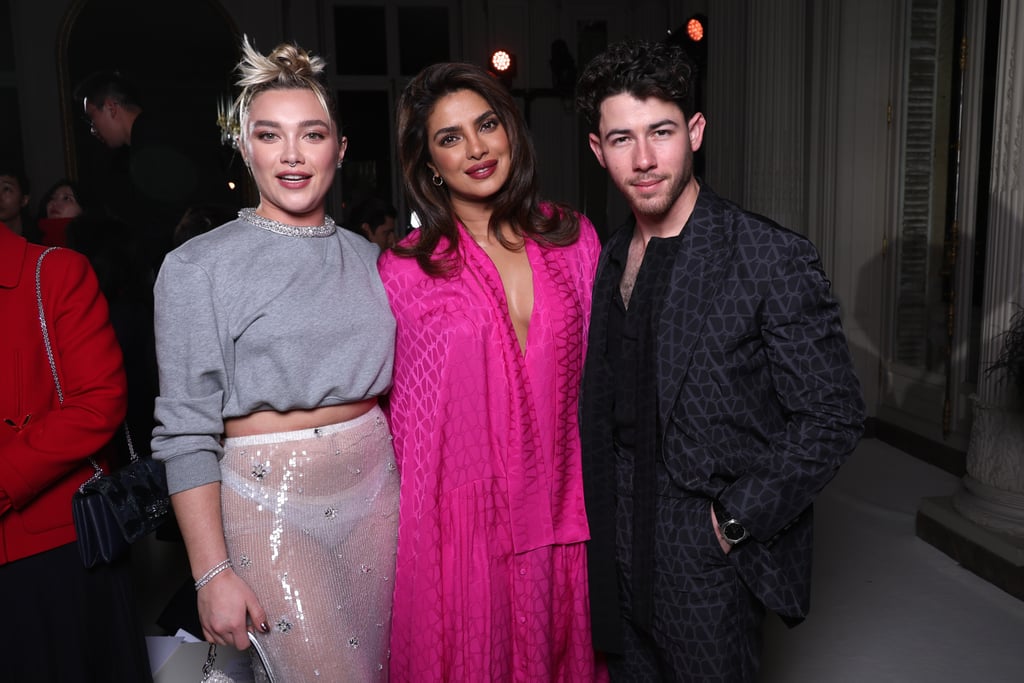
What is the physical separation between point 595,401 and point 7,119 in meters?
8.82

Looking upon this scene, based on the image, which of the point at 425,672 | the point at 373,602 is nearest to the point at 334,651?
the point at 373,602

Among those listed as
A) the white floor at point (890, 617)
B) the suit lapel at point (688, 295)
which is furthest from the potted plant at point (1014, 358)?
the suit lapel at point (688, 295)

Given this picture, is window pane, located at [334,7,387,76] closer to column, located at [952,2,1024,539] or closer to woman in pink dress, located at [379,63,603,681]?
column, located at [952,2,1024,539]

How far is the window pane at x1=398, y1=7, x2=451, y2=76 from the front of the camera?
9.62 meters

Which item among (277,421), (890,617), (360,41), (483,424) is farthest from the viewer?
(360,41)

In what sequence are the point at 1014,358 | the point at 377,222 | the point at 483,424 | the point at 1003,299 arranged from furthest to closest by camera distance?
the point at 377,222 < the point at 1003,299 < the point at 1014,358 < the point at 483,424

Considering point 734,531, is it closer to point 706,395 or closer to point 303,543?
point 706,395

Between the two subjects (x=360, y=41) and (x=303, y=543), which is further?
(x=360, y=41)

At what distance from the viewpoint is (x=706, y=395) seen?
1560 millimetres

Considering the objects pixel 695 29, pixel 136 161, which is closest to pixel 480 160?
pixel 136 161

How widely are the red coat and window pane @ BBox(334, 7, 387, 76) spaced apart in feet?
28.6

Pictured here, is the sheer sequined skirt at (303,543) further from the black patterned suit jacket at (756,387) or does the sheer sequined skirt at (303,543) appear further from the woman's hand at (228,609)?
the black patterned suit jacket at (756,387)

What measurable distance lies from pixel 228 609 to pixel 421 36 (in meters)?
9.24

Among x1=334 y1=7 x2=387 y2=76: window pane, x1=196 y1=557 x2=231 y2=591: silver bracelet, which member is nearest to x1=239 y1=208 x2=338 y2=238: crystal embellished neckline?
x1=196 y1=557 x2=231 y2=591: silver bracelet
